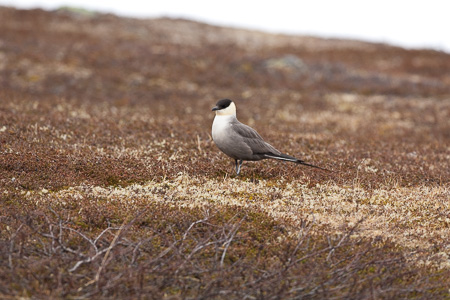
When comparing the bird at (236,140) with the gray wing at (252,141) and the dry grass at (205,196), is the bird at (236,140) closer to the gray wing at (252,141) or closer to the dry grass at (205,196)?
the gray wing at (252,141)

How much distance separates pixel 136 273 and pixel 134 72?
22.8m

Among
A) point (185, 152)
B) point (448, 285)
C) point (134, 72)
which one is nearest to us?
point (448, 285)

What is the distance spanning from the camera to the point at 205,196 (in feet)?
27.3

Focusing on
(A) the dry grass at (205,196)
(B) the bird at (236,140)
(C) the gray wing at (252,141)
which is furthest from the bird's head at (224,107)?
(A) the dry grass at (205,196)

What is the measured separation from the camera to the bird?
9398 millimetres

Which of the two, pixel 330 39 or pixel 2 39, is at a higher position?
pixel 330 39

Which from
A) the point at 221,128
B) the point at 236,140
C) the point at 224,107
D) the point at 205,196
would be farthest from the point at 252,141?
the point at 205,196

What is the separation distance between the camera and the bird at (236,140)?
30.8ft

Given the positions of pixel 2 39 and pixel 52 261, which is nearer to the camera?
pixel 52 261

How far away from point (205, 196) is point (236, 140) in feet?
5.04

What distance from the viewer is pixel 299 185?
931cm

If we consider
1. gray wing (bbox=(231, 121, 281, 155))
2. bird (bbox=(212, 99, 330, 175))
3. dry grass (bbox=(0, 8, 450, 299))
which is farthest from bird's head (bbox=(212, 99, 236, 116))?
dry grass (bbox=(0, 8, 450, 299))

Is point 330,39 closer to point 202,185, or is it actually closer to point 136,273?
point 202,185

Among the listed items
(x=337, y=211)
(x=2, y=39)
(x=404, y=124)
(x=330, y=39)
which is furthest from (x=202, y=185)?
(x=330, y=39)
